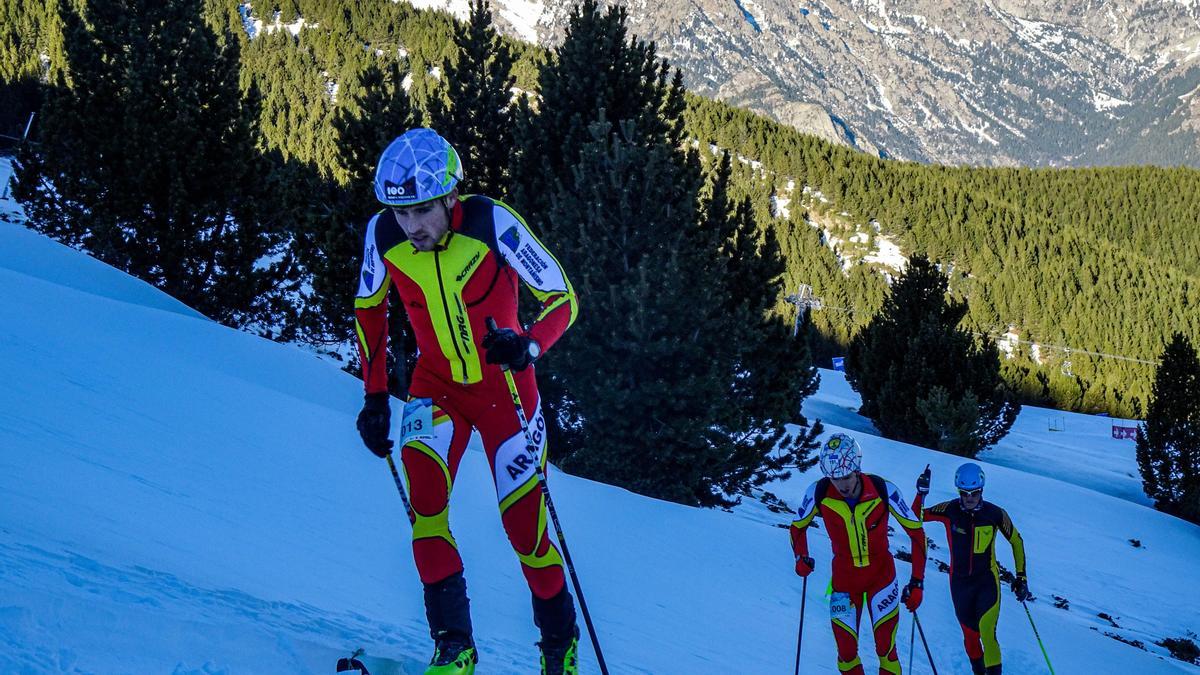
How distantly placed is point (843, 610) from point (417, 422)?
5.15 meters

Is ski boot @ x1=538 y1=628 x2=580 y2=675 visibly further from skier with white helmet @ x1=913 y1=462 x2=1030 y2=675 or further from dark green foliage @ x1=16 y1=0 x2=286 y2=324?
dark green foliage @ x1=16 y1=0 x2=286 y2=324

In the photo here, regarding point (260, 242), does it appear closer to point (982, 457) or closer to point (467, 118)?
point (467, 118)

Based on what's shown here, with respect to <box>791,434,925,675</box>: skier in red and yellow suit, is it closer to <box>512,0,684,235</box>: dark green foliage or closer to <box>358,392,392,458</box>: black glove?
<box>358,392,392,458</box>: black glove

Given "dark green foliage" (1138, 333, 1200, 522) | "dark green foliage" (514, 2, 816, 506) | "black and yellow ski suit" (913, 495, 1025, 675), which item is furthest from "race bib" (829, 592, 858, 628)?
"dark green foliage" (1138, 333, 1200, 522)

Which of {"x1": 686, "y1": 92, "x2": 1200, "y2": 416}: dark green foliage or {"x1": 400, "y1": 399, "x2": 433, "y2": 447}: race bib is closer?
{"x1": 400, "y1": 399, "x2": 433, "y2": 447}: race bib

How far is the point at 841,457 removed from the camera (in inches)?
295

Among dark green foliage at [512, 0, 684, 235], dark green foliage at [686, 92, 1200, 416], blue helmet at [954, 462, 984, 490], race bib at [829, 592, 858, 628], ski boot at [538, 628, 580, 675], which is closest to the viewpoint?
ski boot at [538, 628, 580, 675]

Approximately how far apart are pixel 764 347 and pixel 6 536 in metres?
15.9

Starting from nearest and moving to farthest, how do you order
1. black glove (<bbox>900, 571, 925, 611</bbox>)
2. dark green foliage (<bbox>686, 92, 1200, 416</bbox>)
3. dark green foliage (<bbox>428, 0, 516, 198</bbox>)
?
black glove (<bbox>900, 571, 925, 611</bbox>), dark green foliage (<bbox>428, 0, 516, 198</bbox>), dark green foliage (<bbox>686, 92, 1200, 416</bbox>)

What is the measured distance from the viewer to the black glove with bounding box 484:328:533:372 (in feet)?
12.6

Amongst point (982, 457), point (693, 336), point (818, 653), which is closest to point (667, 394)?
point (693, 336)

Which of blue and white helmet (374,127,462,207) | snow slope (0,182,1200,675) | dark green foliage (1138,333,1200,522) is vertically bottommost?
snow slope (0,182,1200,675)

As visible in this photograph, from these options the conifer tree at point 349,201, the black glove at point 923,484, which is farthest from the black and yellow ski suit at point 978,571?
the conifer tree at point 349,201

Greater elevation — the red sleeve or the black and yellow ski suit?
the red sleeve
